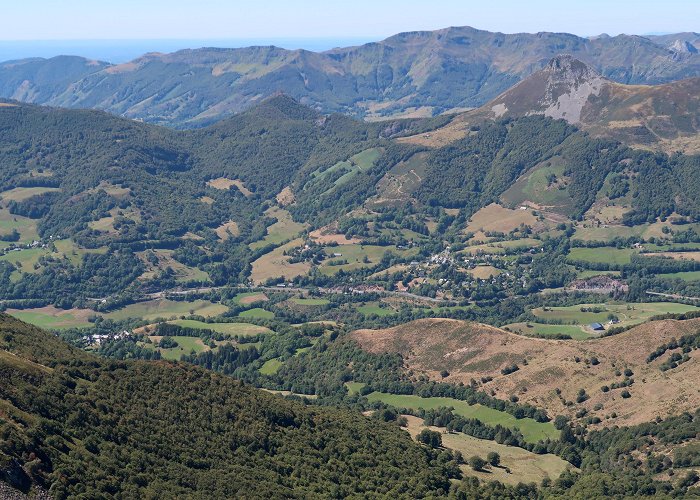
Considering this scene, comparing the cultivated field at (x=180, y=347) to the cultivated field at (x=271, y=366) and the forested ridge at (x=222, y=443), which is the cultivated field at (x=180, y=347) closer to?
the cultivated field at (x=271, y=366)

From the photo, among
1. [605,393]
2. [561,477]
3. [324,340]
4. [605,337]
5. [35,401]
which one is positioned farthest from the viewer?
[324,340]

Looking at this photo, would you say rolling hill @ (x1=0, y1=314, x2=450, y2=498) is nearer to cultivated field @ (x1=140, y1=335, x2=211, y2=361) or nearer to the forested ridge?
the forested ridge

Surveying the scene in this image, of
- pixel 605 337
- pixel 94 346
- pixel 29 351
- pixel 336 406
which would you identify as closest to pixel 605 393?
pixel 605 337

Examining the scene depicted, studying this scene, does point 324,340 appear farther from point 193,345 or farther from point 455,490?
point 455,490

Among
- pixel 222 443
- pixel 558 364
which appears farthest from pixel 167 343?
pixel 222 443

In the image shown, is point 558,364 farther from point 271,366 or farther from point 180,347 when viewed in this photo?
point 180,347

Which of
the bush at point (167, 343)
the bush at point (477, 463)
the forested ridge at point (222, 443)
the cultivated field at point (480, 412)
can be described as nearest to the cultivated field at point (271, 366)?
the bush at point (167, 343)

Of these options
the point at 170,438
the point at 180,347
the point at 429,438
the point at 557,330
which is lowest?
the point at 180,347
